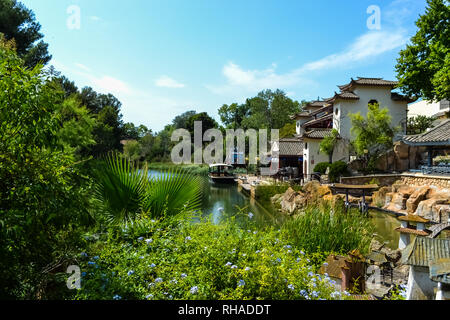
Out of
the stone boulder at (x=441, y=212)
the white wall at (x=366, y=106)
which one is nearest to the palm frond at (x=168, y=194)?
the stone boulder at (x=441, y=212)

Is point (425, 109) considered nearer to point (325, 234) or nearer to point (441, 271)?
point (325, 234)

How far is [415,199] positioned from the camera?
492 inches

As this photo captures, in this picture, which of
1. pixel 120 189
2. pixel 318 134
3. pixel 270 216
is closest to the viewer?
pixel 120 189

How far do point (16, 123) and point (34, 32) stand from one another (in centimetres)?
1770

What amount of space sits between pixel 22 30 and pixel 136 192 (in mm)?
16389

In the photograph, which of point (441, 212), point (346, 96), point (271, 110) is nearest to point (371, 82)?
point (346, 96)

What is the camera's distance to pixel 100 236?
3.36m

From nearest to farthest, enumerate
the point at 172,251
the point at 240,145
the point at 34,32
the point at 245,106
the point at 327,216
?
the point at 172,251 < the point at 327,216 < the point at 34,32 < the point at 240,145 < the point at 245,106

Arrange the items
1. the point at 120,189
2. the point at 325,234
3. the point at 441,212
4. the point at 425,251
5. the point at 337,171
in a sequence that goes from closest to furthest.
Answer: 1. the point at 425,251
2. the point at 120,189
3. the point at 325,234
4. the point at 441,212
5. the point at 337,171

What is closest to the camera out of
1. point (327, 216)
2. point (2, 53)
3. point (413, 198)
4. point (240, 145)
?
point (2, 53)

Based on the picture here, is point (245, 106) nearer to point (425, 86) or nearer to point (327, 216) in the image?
point (425, 86)

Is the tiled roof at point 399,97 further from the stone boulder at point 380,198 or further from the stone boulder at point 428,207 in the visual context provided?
the stone boulder at point 428,207

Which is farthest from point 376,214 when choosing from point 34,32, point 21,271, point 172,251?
point 34,32

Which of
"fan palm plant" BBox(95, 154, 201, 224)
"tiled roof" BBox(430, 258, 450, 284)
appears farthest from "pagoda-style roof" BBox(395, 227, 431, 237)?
"fan palm plant" BBox(95, 154, 201, 224)
